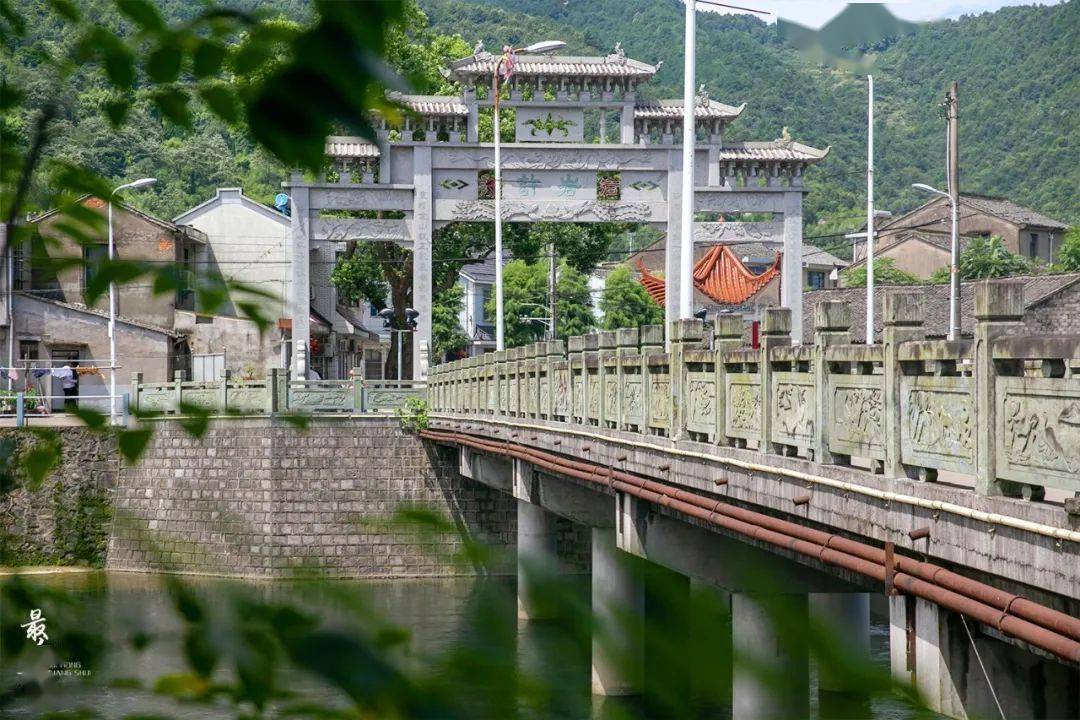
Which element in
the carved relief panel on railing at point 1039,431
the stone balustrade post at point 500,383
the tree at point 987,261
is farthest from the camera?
the tree at point 987,261

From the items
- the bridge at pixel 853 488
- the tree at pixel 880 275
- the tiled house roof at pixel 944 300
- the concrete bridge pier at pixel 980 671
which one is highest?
the tree at pixel 880 275

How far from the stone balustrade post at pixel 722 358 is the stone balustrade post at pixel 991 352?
4427 millimetres

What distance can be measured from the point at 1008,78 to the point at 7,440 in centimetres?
7308

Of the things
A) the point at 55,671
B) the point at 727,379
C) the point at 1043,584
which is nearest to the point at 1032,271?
the point at 727,379

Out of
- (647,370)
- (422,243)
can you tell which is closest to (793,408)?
(647,370)

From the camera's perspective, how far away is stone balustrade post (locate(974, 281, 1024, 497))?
655 centimetres

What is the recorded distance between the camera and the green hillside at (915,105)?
60.8 meters

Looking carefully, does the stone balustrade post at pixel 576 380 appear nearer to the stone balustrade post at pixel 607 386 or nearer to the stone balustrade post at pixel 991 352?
the stone balustrade post at pixel 607 386

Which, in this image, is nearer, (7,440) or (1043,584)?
(7,440)

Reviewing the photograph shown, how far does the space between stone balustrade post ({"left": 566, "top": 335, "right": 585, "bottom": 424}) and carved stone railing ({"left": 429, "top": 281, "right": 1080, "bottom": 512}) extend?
3.41ft

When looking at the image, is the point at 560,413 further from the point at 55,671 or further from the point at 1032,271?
the point at 1032,271

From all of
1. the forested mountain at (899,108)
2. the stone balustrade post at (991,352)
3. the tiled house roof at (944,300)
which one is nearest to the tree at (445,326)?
the forested mountain at (899,108)

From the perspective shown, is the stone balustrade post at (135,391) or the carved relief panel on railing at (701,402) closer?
the stone balustrade post at (135,391)

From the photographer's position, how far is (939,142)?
221 ft
